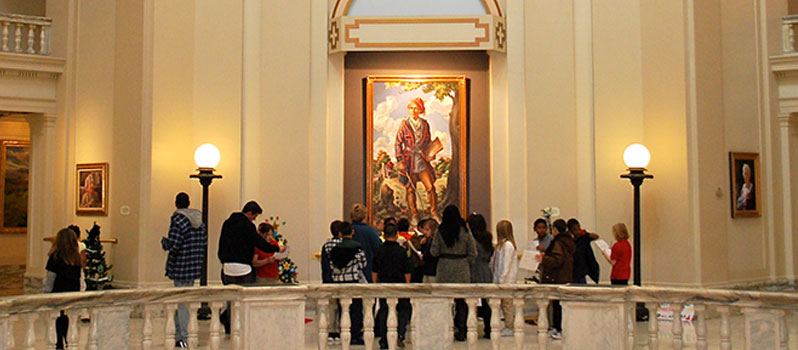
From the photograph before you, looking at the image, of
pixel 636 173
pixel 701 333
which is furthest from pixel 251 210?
pixel 636 173

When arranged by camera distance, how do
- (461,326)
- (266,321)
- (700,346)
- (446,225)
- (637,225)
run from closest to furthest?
(700,346), (266,321), (446,225), (461,326), (637,225)

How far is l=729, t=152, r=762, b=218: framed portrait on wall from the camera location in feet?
41.7

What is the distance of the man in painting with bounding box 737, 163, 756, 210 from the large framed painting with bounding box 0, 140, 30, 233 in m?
13.4

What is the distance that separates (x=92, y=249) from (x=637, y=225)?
7449 mm

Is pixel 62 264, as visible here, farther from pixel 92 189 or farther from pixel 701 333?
pixel 701 333

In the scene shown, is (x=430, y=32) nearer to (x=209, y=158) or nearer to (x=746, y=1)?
(x=209, y=158)

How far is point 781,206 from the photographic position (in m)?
13.5

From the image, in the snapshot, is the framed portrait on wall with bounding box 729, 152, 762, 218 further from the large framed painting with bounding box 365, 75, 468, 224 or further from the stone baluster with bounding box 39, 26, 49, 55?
the stone baluster with bounding box 39, 26, 49, 55

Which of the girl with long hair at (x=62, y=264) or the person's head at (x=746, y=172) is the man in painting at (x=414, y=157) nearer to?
the person's head at (x=746, y=172)

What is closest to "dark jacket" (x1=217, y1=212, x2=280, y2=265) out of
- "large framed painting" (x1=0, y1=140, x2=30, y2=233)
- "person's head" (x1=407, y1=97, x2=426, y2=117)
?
"person's head" (x1=407, y1=97, x2=426, y2=117)

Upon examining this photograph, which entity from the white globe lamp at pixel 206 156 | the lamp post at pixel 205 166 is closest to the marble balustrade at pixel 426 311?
the lamp post at pixel 205 166

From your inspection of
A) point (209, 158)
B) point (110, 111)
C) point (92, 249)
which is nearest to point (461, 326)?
point (209, 158)

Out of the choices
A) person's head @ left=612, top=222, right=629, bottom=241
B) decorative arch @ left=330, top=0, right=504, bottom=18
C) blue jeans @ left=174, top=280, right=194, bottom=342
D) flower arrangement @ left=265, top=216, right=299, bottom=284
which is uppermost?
decorative arch @ left=330, top=0, right=504, bottom=18

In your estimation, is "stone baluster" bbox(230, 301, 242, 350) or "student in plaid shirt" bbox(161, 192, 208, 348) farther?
"student in plaid shirt" bbox(161, 192, 208, 348)
